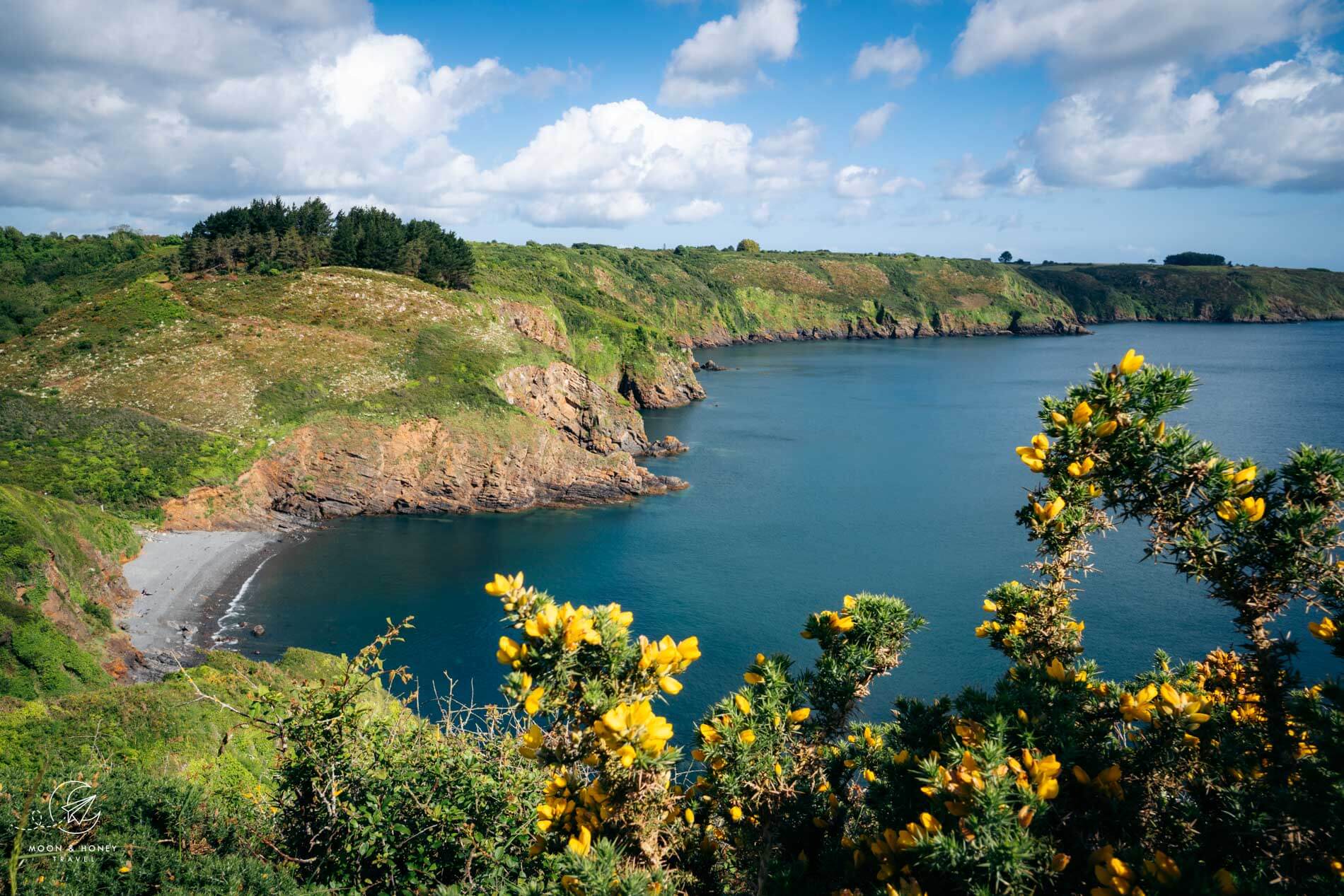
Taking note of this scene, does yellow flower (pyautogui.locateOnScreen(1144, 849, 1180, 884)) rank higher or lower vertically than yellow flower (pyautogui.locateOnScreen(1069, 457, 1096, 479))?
lower

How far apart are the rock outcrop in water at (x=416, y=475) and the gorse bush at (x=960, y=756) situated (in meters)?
47.6

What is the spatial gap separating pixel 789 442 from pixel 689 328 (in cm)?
8075

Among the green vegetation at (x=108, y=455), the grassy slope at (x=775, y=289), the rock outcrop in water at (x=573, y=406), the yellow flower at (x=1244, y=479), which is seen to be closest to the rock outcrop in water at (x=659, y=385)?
the grassy slope at (x=775, y=289)

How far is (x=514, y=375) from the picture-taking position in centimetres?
6538

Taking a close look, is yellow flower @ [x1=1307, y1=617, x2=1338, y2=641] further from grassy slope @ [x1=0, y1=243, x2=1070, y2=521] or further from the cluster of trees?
the cluster of trees

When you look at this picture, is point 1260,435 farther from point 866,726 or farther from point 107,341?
point 107,341

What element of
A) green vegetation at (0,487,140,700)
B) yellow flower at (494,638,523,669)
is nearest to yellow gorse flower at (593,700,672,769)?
yellow flower at (494,638,523,669)

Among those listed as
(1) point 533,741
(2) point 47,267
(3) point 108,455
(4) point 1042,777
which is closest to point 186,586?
(3) point 108,455

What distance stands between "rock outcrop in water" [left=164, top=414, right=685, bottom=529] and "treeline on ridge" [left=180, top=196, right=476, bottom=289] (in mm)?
26846

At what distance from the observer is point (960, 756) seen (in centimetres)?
585

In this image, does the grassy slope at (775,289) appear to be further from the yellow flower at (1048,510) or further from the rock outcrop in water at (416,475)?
the yellow flower at (1048,510)

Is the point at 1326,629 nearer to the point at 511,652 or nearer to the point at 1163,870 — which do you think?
the point at 1163,870

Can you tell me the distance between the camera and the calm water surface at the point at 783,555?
35688 mm

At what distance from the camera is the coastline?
3441cm
